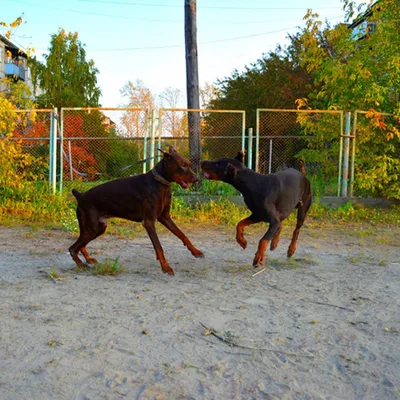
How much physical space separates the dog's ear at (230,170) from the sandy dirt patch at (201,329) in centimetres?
110

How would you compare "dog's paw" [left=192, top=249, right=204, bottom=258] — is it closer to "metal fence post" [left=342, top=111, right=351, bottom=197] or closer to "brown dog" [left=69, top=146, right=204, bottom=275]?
"brown dog" [left=69, top=146, right=204, bottom=275]

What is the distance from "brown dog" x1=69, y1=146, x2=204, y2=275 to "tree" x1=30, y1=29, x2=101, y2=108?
25.0 meters

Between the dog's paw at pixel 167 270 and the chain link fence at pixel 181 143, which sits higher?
the chain link fence at pixel 181 143

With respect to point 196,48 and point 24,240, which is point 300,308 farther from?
point 196,48

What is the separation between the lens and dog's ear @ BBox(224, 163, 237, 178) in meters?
5.50

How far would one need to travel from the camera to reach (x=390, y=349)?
306cm

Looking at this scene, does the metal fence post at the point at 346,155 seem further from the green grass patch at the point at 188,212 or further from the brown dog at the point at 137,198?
the brown dog at the point at 137,198

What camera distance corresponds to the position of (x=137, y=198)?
5266mm

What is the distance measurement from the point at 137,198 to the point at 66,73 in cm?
2703

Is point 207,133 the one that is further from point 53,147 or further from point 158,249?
point 158,249

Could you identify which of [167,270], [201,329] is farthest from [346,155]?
[201,329]

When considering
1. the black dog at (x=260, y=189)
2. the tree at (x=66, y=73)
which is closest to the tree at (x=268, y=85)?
the tree at (x=66, y=73)

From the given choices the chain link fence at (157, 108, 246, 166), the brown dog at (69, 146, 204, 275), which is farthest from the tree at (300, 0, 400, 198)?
the brown dog at (69, 146, 204, 275)

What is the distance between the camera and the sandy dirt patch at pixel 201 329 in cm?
252
